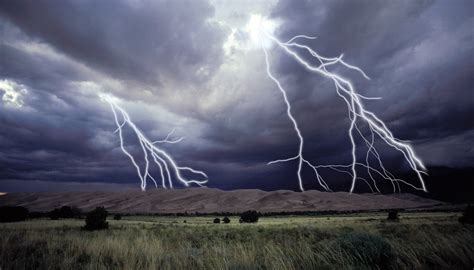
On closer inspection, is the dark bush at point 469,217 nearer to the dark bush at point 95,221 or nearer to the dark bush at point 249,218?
the dark bush at point 249,218

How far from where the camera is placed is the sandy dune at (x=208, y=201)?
15900 centimetres

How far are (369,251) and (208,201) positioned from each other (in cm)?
17369

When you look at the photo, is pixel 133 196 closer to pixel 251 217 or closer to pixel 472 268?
pixel 251 217

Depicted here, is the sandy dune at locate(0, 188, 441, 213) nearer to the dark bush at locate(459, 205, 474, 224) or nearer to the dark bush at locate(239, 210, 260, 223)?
the dark bush at locate(239, 210, 260, 223)

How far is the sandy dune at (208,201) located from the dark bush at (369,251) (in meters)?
150

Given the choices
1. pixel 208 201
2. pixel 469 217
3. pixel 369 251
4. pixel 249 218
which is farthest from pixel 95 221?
pixel 208 201

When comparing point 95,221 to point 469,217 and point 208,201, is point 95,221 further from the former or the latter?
point 208,201

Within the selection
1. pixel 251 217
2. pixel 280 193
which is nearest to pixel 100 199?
pixel 280 193

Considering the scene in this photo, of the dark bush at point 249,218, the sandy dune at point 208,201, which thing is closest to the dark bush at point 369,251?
the dark bush at point 249,218

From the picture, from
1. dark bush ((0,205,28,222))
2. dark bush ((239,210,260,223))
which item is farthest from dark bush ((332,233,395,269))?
dark bush ((0,205,28,222))

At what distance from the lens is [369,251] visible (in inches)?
247

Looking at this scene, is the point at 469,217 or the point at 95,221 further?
the point at 469,217

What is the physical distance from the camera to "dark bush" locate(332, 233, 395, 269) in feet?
19.8

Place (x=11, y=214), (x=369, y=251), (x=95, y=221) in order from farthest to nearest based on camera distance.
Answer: (x=11, y=214) → (x=95, y=221) → (x=369, y=251)
